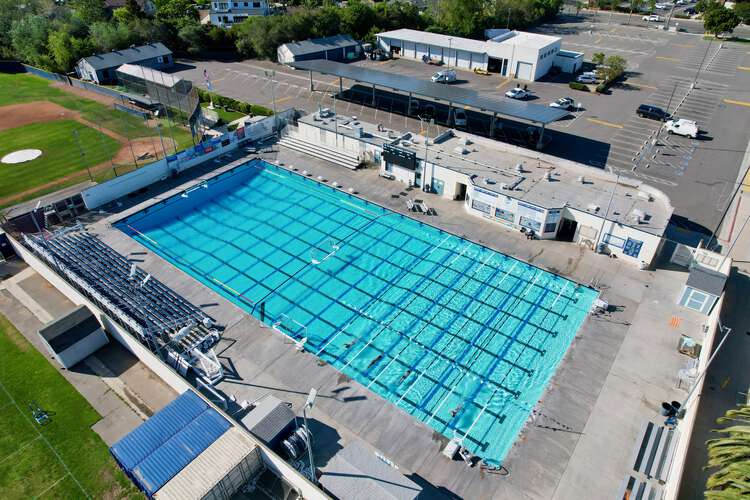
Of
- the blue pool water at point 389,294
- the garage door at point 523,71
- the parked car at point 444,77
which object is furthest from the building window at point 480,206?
the garage door at point 523,71

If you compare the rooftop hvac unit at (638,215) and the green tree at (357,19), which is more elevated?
the green tree at (357,19)

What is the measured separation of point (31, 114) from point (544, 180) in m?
62.8

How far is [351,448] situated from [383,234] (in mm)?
19233

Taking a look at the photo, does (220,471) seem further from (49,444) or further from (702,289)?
(702,289)

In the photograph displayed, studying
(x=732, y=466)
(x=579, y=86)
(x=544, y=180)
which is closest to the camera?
(x=732, y=466)

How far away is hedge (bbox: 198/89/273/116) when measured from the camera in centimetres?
5631

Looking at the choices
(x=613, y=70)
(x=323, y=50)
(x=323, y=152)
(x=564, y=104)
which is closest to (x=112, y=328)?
(x=323, y=152)

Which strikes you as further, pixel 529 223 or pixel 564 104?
pixel 564 104

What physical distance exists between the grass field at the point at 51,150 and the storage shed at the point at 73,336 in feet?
70.4

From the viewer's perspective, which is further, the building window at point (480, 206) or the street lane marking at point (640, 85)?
the street lane marking at point (640, 85)

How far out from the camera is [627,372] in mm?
25188

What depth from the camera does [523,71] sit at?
68.9 metres

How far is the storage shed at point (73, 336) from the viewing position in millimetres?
25984

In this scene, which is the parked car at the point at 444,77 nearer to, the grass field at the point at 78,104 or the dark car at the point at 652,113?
the dark car at the point at 652,113
